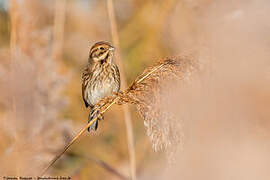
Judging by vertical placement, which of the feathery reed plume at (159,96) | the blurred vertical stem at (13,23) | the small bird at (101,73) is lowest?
the feathery reed plume at (159,96)

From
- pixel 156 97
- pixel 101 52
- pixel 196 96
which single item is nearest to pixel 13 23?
pixel 156 97

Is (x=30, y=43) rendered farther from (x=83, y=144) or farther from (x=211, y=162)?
(x=83, y=144)

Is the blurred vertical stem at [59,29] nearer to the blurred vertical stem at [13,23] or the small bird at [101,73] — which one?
the small bird at [101,73]

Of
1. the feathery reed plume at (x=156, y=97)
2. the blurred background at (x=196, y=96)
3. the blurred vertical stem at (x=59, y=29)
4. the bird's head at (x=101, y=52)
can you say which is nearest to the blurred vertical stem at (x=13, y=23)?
the blurred background at (x=196, y=96)

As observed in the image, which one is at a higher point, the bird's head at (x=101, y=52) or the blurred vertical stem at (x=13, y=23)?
the bird's head at (x=101, y=52)

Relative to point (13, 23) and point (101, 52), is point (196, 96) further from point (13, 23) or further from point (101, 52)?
point (101, 52)

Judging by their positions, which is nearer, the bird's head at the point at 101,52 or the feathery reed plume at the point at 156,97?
the feathery reed plume at the point at 156,97

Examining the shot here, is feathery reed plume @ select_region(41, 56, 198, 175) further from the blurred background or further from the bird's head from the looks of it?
the bird's head

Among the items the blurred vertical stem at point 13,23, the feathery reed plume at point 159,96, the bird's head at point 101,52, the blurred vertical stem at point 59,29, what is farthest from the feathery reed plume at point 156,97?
the bird's head at point 101,52

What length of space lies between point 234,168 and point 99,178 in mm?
2451

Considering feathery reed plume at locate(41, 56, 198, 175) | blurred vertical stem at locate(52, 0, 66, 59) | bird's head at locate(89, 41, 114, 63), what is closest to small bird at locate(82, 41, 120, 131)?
bird's head at locate(89, 41, 114, 63)

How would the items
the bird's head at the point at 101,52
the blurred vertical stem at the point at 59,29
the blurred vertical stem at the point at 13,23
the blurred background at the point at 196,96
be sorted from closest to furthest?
1. the blurred background at the point at 196,96
2. the blurred vertical stem at the point at 13,23
3. the blurred vertical stem at the point at 59,29
4. the bird's head at the point at 101,52

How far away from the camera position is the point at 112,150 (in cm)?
433

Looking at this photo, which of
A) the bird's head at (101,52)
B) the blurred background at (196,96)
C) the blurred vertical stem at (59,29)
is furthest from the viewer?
the bird's head at (101,52)
